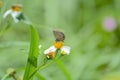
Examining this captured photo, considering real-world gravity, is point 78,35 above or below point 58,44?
below

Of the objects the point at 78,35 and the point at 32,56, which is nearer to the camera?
the point at 32,56

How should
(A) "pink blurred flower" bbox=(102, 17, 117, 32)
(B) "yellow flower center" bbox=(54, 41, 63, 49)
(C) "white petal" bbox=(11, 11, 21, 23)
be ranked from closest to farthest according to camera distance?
1. (B) "yellow flower center" bbox=(54, 41, 63, 49)
2. (C) "white petal" bbox=(11, 11, 21, 23)
3. (A) "pink blurred flower" bbox=(102, 17, 117, 32)

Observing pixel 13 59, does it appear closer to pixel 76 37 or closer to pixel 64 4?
pixel 76 37

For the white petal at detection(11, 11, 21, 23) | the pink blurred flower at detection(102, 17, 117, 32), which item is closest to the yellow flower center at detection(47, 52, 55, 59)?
the white petal at detection(11, 11, 21, 23)

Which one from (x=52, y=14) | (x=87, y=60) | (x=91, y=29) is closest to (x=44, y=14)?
(x=52, y=14)

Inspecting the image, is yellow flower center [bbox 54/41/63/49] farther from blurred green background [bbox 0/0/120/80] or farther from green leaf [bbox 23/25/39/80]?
blurred green background [bbox 0/0/120/80]

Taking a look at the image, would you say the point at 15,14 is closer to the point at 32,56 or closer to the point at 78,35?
the point at 32,56

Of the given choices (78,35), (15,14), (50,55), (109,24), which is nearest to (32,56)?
(50,55)

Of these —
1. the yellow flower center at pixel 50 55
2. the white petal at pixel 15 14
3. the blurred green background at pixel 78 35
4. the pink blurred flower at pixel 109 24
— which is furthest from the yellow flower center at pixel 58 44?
the pink blurred flower at pixel 109 24
